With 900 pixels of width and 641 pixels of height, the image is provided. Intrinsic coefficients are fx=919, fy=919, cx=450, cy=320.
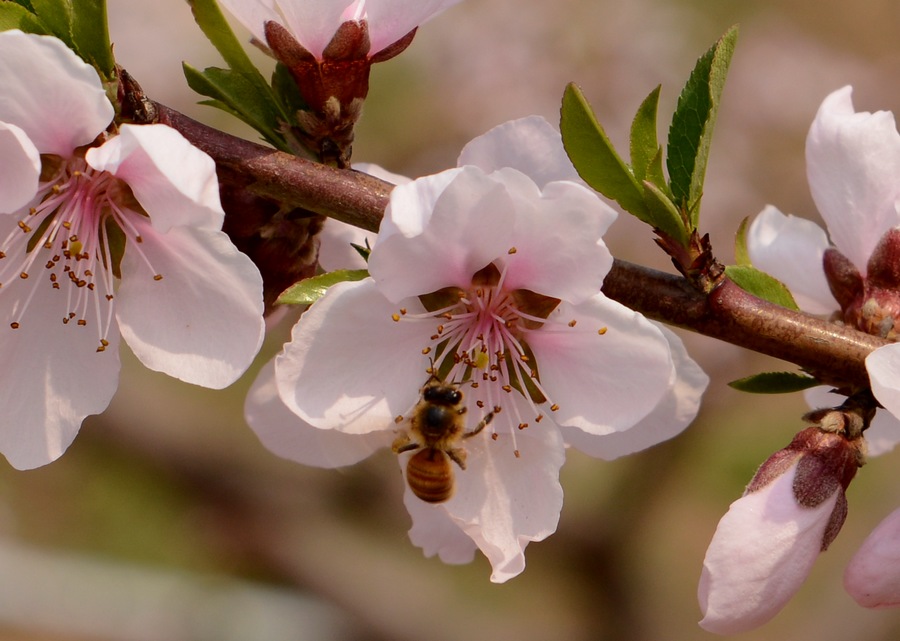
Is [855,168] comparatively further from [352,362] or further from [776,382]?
[352,362]

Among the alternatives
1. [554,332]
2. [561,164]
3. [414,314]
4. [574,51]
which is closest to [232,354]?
[414,314]

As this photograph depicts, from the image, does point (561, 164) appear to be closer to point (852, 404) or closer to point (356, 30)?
point (356, 30)

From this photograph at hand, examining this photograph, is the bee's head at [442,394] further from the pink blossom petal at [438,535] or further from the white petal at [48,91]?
the white petal at [48,91]

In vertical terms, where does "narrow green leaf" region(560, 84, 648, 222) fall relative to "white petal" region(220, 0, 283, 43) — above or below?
below

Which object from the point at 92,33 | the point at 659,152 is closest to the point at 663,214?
the point at 659,152

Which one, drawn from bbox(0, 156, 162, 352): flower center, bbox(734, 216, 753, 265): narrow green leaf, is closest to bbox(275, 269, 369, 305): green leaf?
bbox(0, 156, 162, 352): flower center

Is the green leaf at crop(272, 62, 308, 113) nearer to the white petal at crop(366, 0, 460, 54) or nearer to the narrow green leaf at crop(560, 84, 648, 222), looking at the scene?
the white petal at crop(366, 0, 460, 54)
